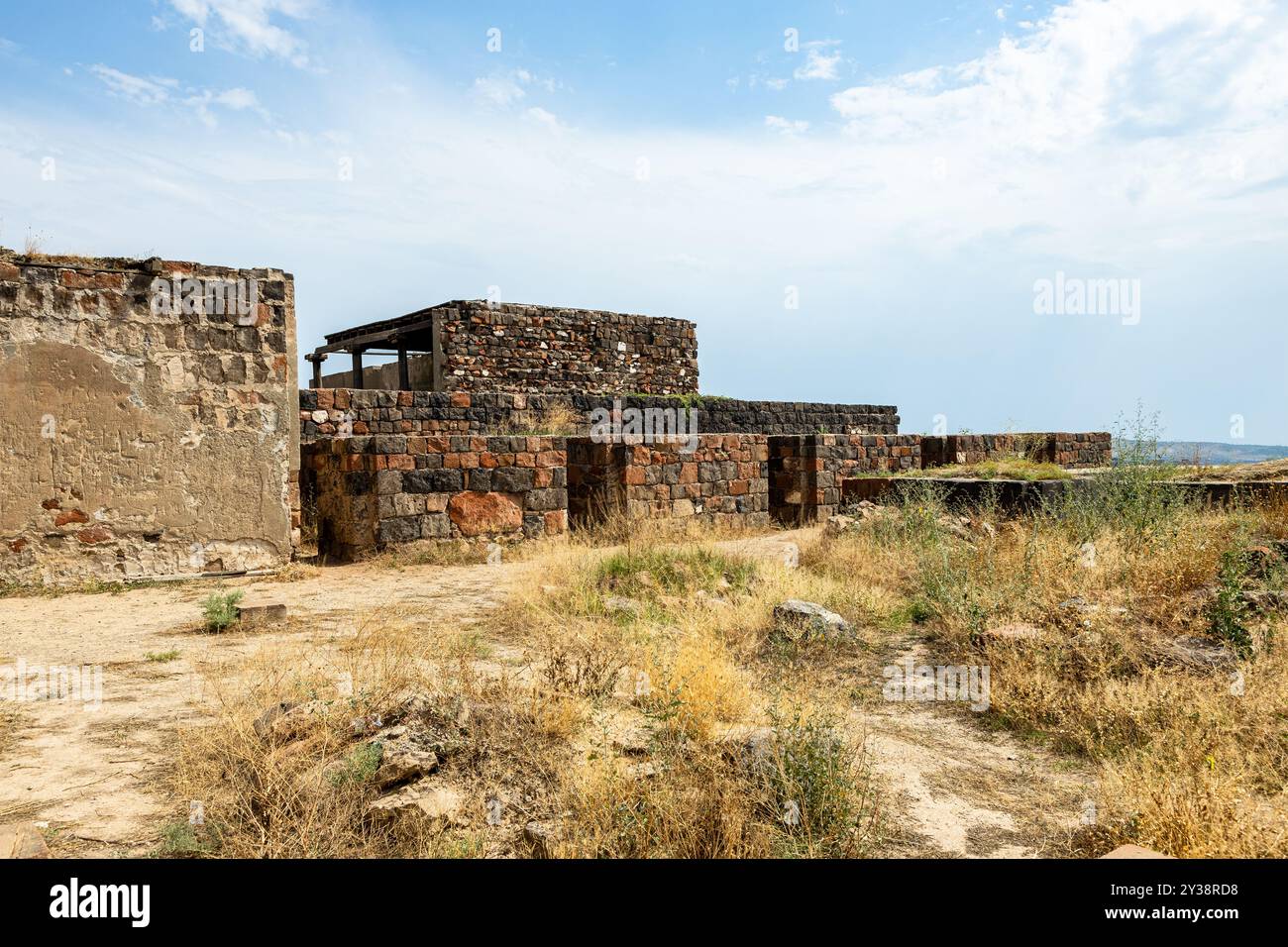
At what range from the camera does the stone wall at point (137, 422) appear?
7426mm

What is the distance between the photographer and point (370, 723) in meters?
3.50

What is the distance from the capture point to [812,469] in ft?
42.5

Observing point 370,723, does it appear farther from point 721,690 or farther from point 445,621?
point 445,621

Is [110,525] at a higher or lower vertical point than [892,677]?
higher

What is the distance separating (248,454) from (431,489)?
199 cm

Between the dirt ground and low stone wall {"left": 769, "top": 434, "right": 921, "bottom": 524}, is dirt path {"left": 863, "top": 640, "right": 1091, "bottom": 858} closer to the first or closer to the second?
the dirt ground

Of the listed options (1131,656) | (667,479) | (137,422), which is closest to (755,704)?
(1131,656)

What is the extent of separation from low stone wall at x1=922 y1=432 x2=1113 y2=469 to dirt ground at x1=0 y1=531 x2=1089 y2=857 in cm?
1013

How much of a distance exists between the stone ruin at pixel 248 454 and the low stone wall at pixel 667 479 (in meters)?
0.03

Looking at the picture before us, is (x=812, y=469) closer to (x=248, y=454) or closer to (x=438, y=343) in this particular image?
(x=248, y=454)

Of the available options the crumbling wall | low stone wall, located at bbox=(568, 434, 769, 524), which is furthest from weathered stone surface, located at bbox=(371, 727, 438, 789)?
the crumbling wall

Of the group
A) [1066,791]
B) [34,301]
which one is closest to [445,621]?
[1066,791]

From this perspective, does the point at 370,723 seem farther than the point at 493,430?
No
